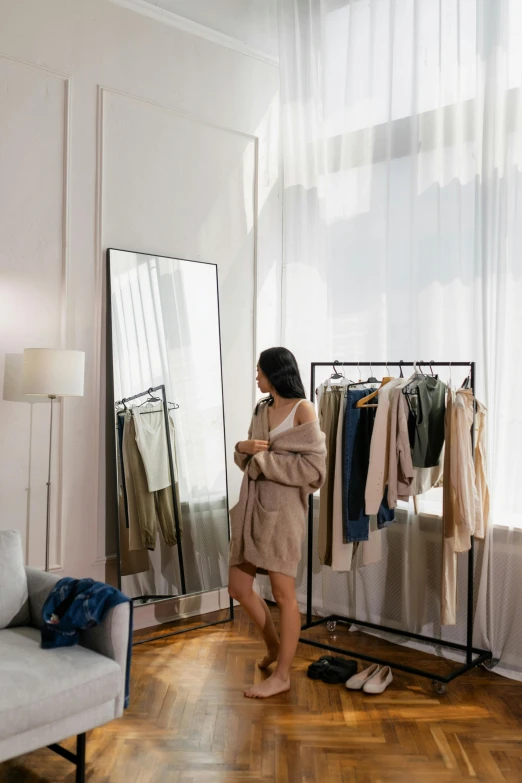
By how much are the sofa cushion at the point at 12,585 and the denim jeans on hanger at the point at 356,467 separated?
5.25 feet

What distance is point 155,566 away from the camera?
4.29m

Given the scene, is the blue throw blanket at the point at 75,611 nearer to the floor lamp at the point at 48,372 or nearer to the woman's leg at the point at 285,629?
the woman's leg at the point at 285,629

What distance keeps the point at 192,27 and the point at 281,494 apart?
2935 mm

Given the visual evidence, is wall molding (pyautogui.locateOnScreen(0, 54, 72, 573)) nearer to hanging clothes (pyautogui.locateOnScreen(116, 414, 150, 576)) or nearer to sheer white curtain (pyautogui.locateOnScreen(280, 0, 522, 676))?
hanging clothes (pyautogui.locateOnScreen(116, 414, 150, 576))

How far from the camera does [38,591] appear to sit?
2953 millimetres

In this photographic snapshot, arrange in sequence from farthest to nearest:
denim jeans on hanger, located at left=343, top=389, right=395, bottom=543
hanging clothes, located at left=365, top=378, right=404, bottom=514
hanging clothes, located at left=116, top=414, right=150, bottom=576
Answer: hanging clothes, located at left=116, top=414, right=150, bottom=576, denim jeans on hanger, located at left=343, top=389, right=395, bottom=543, hanging clothes, located at left=365, top=378, right=404, bottom=514

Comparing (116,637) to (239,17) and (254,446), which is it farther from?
(239,17)

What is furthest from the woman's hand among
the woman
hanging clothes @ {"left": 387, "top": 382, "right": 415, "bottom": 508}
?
hanging clothes @ {"left": 387, "top": 382, "right": 415, "bottom": 508}

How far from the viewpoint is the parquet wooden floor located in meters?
2.72

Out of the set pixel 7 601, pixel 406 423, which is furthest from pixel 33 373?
pixel 406 423

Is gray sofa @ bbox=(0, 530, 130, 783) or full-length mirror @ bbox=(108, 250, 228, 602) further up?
full-length mirror @ bbox=(108, 250, 228, 602)

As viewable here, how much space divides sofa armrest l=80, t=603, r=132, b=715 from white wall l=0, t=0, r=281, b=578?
4.25 feet

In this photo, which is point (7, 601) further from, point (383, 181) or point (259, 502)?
point (383, 181)

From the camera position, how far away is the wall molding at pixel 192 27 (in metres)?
4.29
